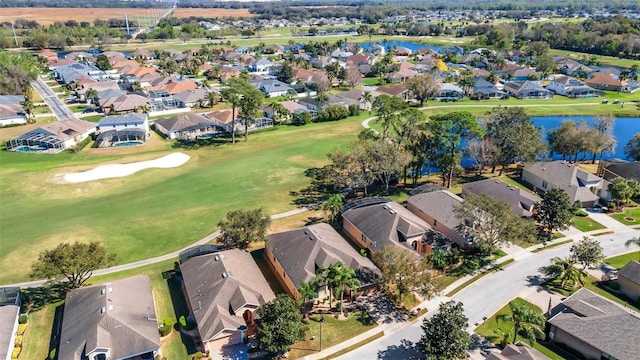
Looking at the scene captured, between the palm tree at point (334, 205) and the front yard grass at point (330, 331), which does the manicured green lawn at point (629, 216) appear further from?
the front yard grass at point (330, 331)

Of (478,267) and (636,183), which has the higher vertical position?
(636,183)

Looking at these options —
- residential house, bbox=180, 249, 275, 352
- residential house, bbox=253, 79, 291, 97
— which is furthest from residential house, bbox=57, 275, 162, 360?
residential house, bbox=253, 79, 291, 97

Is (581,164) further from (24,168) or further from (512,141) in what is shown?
(24,168)

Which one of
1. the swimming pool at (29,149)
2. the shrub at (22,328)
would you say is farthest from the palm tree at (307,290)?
the swimming pool at (29,149)

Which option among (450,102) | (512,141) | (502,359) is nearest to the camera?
(502,359)

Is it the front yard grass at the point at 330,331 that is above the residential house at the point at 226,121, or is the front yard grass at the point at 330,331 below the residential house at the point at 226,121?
below

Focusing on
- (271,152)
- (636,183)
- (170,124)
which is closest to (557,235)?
(636,183)
